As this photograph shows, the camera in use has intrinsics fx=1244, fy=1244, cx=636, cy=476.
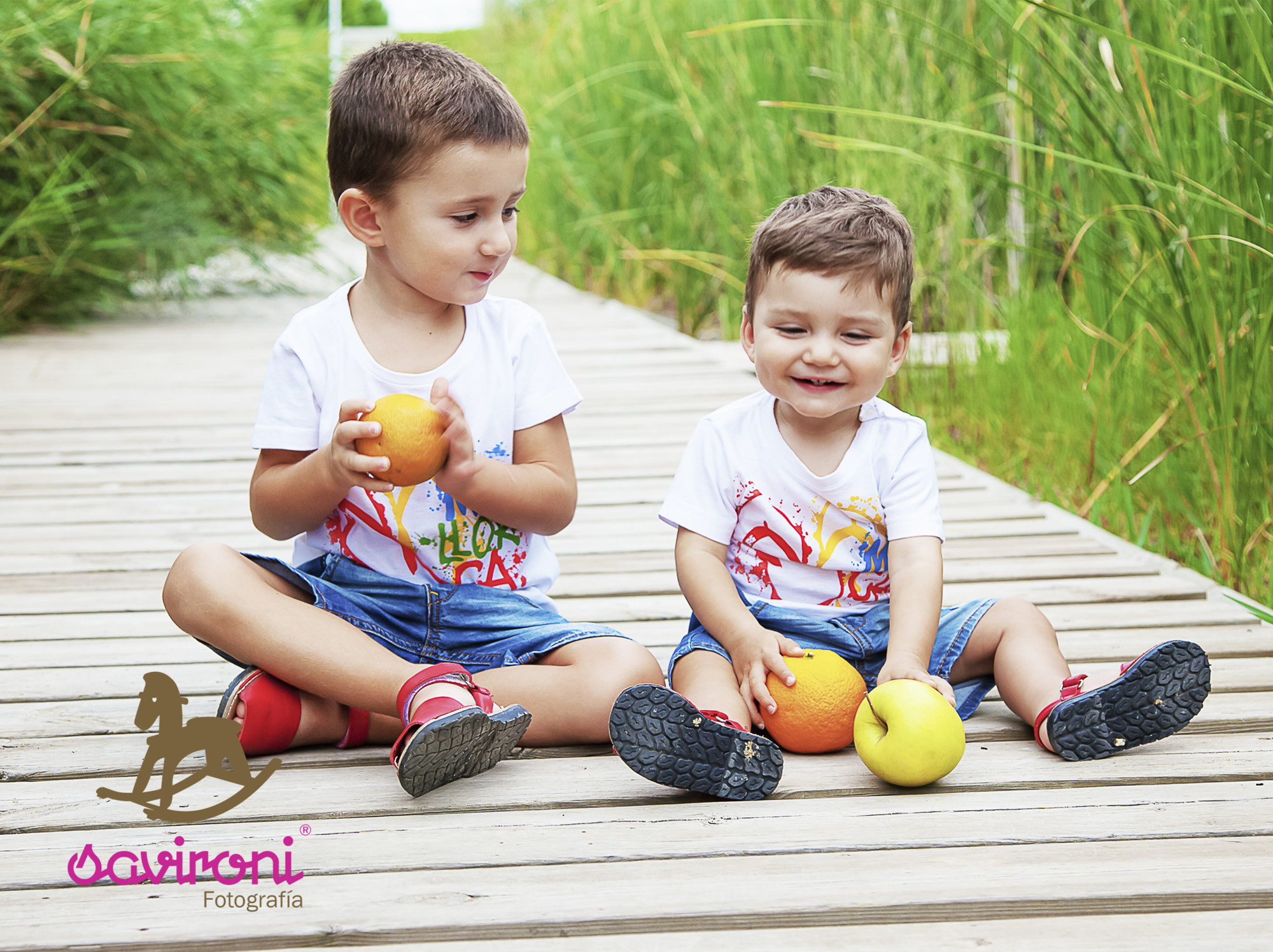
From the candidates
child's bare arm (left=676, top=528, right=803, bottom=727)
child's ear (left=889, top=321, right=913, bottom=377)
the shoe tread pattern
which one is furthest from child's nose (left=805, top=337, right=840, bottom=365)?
the shoe tread pattern

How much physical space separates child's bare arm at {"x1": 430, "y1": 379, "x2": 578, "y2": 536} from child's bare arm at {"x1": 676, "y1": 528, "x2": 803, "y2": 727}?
7.7 inches

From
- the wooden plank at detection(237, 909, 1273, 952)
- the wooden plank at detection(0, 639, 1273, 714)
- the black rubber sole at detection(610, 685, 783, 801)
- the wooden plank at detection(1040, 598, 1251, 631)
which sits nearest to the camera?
the wooden plank at detection(237, 909, 1273, 952)

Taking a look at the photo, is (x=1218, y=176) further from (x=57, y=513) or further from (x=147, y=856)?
(x=57, y=513)

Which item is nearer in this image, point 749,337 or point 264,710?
point 264,710

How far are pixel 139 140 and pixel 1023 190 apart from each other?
5014 mm

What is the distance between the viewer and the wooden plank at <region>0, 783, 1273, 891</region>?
4.55 ft

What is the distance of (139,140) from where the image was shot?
6273mm

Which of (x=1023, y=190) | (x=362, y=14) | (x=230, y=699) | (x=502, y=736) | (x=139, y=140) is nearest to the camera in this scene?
(x=502, y=736)

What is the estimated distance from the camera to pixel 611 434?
12.8 ft

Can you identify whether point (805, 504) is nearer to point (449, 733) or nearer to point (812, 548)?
point (812, 548)

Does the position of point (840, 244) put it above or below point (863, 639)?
above

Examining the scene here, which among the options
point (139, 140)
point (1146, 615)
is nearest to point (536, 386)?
point (1146, 615)

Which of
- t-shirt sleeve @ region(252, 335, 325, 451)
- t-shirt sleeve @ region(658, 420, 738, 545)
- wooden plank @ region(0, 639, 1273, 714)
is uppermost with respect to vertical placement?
t-shirt sleeve @ region(252, 335, 325, 451)

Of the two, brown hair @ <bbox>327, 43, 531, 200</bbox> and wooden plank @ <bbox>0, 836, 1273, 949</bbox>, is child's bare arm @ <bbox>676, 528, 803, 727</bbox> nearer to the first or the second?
wooden plank @ <bbox>0, 836, 1273, 949</bbox>
